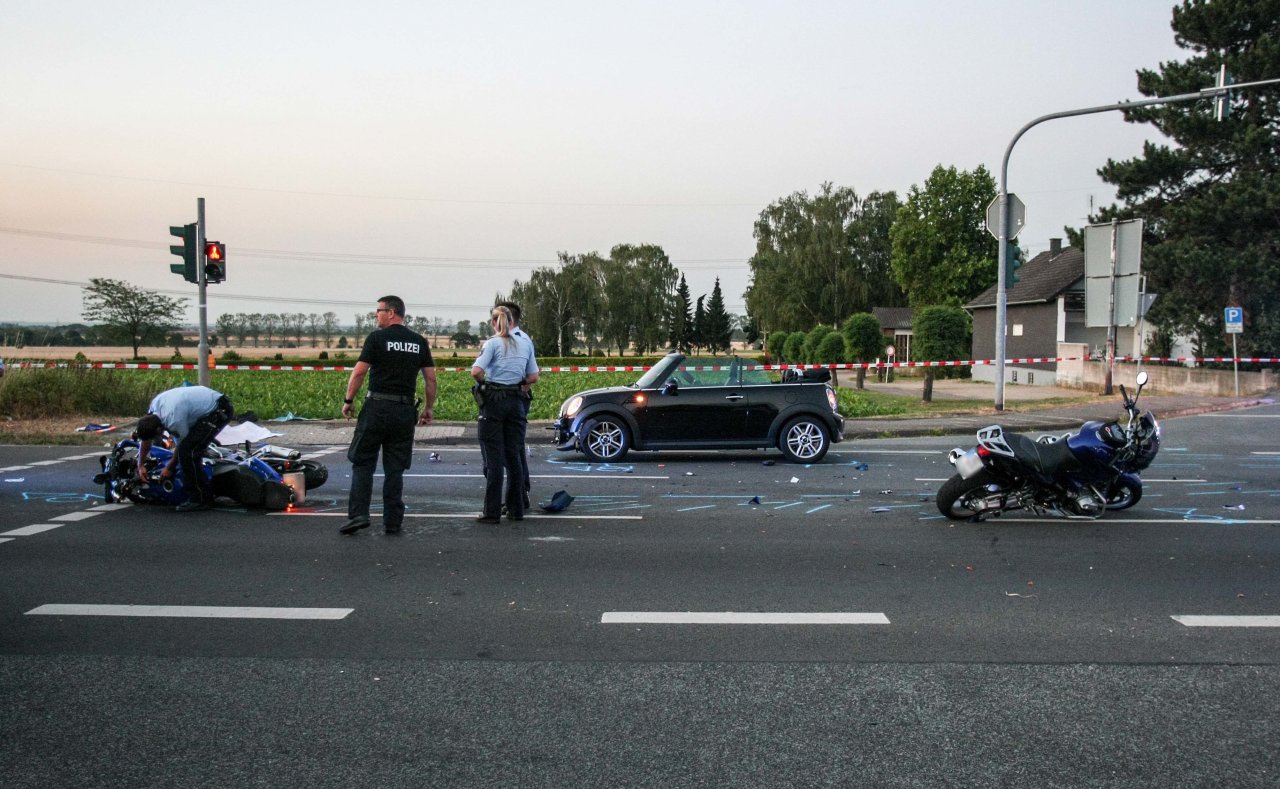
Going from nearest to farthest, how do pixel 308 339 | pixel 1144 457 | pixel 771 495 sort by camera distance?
pixel 1144 457
pixel 771 495
pixel 308 339

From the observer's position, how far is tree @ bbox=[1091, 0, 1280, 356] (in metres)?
28.2

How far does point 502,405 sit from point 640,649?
3929mm

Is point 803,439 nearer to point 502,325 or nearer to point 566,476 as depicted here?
point 566,476

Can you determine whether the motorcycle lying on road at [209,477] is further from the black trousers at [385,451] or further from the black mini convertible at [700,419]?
the black mini convertible at [700,419]

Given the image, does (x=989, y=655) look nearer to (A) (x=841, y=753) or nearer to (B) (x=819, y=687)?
(B) (x=819, y=687)

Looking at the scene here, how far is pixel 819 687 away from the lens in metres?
4.50

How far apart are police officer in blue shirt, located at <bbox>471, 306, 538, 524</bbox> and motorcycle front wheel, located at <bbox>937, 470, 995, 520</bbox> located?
376 cm

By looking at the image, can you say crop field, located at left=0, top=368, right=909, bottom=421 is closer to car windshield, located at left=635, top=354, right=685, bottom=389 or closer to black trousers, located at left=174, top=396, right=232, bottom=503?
black trousers, located at left=174, top=396, right=232, bottom=503

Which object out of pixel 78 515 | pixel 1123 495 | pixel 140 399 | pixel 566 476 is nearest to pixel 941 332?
pixel 140 399

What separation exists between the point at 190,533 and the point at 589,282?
87988 millimetres

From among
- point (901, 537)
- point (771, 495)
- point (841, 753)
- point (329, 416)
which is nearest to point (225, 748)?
point (841, 753)

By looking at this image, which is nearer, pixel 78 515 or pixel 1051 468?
pixel 1051 468

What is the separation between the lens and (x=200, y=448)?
29.9 ft

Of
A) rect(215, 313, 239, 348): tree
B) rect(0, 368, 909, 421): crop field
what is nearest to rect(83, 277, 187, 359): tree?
rect(215, 313, 239, 348): tree
